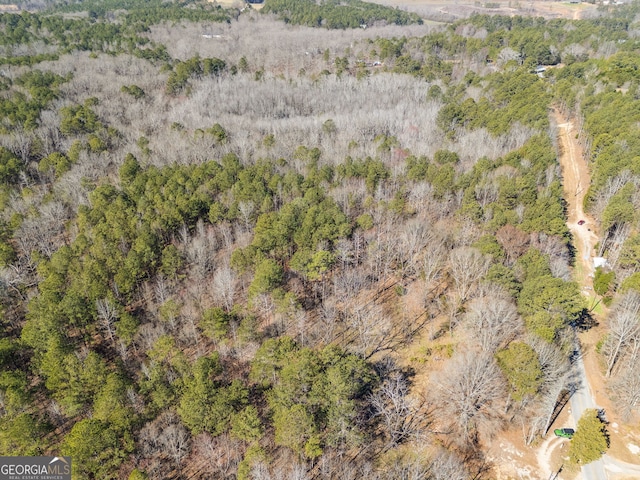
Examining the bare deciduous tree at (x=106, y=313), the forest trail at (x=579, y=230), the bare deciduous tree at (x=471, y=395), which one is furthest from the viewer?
the bare deciduous tree at (x=106, y=313)

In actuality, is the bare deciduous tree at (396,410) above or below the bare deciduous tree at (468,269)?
below

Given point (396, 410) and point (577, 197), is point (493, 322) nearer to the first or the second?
point (396, 410)

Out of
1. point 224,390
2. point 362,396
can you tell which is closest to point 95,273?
point 224,390

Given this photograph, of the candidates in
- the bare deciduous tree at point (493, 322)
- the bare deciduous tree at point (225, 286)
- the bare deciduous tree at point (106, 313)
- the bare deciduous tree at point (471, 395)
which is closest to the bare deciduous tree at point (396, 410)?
the bare deciduous tree at point (471, 395)

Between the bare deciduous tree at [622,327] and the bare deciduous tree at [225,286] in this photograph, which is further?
the bare deciduous tree at [225,286]

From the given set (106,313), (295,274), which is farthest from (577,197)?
(106,313)

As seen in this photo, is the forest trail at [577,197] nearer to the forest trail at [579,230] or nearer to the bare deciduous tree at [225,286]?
the forest trail at [579,230]

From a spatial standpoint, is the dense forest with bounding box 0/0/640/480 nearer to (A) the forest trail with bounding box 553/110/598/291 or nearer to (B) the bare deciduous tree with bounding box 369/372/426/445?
(B) the bare deciduous tree with bounding box 369/372/426/445

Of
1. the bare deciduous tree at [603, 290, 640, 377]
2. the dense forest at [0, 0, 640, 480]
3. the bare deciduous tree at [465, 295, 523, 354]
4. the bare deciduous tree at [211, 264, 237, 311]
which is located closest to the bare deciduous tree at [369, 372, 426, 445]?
the dense forest at [0, 0, 640, 480]
